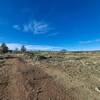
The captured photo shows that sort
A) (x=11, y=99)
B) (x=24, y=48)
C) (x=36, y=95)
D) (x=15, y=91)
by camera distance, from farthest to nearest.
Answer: (x=24, y=48) → (x=15, y=91) → (x=36, y=95) → (x=11, y=99)

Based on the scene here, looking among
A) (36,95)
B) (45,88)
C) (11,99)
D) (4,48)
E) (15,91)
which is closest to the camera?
(11,99)

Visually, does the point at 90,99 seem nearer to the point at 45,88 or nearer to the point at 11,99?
the point at 45,88

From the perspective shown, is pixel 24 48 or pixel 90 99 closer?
pixel 90 99

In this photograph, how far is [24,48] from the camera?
137250 mm

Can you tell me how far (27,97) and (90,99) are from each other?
3.44 meters

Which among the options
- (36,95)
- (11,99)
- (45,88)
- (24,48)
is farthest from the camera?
(24,48)

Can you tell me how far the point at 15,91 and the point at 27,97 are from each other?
1432 millimetres

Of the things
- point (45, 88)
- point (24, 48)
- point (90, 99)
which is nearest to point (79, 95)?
point (90, 99)

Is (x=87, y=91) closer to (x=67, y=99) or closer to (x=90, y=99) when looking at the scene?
(x=90, y=99)

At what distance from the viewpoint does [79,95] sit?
800 centimetres

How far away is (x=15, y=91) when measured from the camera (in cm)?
862

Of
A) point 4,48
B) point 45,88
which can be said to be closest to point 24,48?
point 4,48

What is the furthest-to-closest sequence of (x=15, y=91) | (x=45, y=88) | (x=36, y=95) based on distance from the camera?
(x=45, y=88) < (x=15, y=91) < (x=36, y=95)

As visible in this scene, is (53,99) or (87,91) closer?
(53,99)
